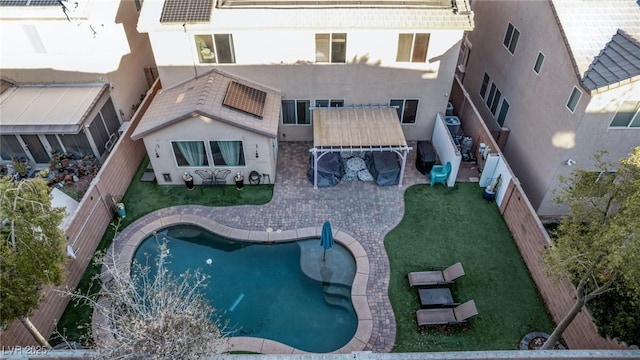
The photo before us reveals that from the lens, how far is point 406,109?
2170 cm

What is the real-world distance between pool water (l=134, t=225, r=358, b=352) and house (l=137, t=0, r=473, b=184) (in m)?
4.14

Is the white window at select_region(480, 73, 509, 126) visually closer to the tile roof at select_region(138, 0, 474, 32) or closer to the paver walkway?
the tile roof at select_region(138, 0, 474, 32)

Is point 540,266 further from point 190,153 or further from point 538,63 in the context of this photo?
point 190,153

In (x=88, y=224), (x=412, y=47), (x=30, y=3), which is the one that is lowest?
(x=88, y=224)

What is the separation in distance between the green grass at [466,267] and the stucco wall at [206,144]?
6915 mm

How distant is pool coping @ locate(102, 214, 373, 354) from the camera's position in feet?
45.9

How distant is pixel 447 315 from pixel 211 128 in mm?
12289

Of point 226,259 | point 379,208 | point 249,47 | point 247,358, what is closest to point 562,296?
point 379,208

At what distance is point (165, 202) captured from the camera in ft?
63.3

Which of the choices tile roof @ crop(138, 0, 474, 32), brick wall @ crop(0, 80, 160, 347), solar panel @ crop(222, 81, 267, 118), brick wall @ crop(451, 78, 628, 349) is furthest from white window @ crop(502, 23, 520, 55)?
brick wall @ crop(0, 80, 160, 347)

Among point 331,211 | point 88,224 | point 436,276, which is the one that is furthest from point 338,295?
point 88,224

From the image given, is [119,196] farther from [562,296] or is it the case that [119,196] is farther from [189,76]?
[562,296]

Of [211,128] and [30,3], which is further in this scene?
[30,3]

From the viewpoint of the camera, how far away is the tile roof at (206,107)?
17812mm
